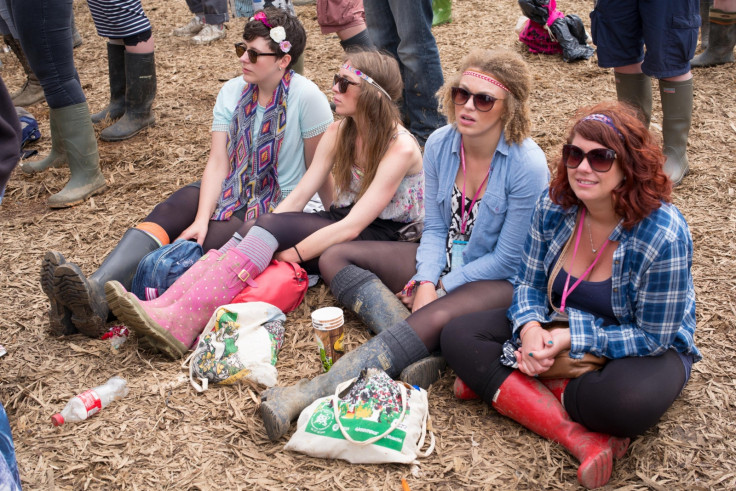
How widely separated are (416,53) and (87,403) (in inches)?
117

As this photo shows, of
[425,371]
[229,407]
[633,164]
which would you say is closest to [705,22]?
[633,164]

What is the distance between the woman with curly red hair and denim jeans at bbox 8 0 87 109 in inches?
120

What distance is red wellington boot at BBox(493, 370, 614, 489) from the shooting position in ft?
7.49

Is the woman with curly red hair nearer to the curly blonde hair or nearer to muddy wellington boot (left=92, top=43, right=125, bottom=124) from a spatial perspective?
the curly blonde hair

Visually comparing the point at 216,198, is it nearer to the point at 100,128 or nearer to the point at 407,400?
the point at 407,400

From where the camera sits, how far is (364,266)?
3.24 m

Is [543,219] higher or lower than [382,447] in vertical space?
higher

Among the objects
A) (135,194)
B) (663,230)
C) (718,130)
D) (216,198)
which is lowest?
(718,130)

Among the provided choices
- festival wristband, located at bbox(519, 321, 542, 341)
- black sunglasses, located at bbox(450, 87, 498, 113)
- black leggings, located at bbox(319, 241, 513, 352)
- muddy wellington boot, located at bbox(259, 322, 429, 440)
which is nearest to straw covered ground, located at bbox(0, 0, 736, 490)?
muddy wellington boot, located at bbox(259, 322, 429, 440)

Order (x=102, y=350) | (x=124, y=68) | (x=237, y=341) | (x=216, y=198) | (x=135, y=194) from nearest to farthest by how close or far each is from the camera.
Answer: (x=237, y=341) < (x=102, y=350) < (x=216, y=198) < (x=135, y=194) < (x=124, y=68)

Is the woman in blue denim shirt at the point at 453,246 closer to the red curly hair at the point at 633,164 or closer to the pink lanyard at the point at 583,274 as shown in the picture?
the pink lanyard at the point at 583,274

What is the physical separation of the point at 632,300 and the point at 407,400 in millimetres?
865

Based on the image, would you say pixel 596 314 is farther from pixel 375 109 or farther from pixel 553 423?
pixel 375 109

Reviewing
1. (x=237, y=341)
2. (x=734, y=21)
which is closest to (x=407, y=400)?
(x=237, y=341)
